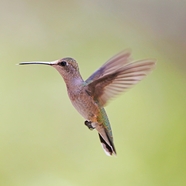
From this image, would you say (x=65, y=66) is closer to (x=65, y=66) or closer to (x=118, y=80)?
(x=65, y=66)

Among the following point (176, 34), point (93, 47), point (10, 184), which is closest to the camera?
point (10, 184)

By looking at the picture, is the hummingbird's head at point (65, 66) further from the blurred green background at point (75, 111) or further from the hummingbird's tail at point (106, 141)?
the blurred green background at point (75, 111)

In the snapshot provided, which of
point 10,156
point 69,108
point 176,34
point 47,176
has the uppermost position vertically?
point 176,34

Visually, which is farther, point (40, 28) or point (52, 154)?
point (40, 28)

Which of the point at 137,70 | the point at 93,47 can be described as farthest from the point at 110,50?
the point at 137,70

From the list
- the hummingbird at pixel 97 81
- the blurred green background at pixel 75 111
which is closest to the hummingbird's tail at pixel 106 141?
the hummingbird at pixel 97 81

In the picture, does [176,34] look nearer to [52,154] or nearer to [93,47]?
[93,47]

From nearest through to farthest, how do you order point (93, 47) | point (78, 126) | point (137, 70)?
point (137, 70) → point (78, 126) → point (93, 47)

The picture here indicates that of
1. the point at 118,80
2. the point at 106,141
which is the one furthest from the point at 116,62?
the point at 106,141
